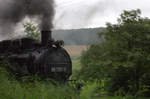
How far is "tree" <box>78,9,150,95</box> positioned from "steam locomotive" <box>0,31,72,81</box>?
7.12 ft

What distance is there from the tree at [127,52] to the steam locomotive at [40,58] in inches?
85.4

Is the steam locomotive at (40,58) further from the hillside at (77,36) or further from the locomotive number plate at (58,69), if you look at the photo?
the hillside at (77,36)

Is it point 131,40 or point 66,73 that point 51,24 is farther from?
point 131,40

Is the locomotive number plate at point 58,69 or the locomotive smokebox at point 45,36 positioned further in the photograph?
the locomotive smokebox at point 45,36

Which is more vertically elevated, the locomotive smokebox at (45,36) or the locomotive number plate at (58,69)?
the locomotive smokebox at (45,36)

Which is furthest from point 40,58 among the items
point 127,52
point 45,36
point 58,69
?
point 127,52

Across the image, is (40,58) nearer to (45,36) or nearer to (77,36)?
(45,36)

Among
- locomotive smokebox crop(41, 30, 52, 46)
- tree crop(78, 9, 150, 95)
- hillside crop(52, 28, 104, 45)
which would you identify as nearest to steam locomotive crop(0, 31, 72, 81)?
locomotive smokebox crop(41, 30, 52, 46)

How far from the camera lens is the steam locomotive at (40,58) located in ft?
41.4

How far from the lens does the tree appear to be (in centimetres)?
1330

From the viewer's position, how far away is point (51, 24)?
1588cm

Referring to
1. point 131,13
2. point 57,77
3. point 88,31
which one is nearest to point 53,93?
point 57,77

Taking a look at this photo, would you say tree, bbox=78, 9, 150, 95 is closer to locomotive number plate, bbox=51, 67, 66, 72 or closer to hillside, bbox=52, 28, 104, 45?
locomotive number plate, bbox=51, 67, 66, 72

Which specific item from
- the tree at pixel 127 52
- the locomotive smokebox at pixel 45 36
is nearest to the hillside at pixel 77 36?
the tree at pixel 127 52
